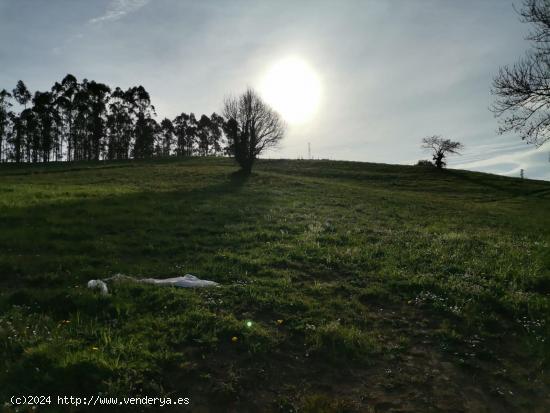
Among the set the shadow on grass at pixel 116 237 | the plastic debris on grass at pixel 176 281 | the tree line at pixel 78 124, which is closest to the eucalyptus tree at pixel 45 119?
the tree line at pixel 78 124

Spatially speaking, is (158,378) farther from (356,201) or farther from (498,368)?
(356,201)

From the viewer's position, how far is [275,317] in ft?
27.6

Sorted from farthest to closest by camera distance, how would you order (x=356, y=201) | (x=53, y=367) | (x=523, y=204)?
(x=523, y=204)
(x=356, y=201)
(x=53, y=367)

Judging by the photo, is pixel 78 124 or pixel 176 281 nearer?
pixel 176 281

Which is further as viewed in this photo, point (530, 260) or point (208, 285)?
point (530, 260)

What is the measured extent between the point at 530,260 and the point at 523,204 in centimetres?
3657

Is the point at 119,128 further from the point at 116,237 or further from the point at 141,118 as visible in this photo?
the point at 116,237

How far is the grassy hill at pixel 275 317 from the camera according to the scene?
19.5ft

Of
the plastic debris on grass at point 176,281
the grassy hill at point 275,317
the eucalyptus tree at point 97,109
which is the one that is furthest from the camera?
the eucalyptus tree at point 97,109

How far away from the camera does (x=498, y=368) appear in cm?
695

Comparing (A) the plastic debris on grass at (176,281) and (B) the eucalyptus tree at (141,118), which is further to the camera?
(B) the eucalyptus tree at (141,118)

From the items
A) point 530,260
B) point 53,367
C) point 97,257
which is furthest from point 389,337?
point 97,257

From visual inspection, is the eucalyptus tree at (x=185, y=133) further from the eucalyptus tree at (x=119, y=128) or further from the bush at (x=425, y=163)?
the bush at (x=425, y=163)

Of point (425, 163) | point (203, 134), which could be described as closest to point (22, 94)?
point (203, 134)
